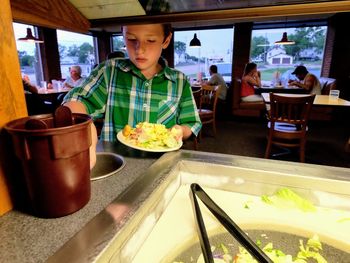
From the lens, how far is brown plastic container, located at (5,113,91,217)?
494 mm


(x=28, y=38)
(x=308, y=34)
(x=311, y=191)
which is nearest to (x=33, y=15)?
(x=311, y=191)

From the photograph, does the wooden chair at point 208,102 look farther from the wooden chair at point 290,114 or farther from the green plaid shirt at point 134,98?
the green plaid shirt at point 134,98

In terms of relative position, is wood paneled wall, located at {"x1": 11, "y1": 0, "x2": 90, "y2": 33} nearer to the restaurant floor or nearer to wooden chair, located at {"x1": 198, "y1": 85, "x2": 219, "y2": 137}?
the restaurant floor

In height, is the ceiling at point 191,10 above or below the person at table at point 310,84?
above

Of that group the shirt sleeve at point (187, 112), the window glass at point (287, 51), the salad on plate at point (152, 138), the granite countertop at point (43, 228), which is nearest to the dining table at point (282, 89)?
the window glass at point (287, 51)

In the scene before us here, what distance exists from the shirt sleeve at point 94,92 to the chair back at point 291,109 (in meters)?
2.42

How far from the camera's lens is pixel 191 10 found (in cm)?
76

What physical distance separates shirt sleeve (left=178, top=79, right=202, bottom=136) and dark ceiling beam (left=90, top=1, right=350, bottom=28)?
24.8 inches

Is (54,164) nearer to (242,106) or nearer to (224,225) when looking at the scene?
(224,225)

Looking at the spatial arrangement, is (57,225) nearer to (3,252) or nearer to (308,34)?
(3,252)

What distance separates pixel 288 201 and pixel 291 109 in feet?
8.71

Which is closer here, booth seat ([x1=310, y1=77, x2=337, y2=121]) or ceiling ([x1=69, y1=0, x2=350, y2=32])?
ceiling ([x1=69, y1=0, x2=350, y2=32])

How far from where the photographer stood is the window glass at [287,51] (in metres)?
7.12

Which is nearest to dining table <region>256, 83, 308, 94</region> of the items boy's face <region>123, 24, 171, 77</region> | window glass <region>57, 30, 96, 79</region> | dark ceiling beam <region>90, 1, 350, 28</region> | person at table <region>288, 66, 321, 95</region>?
person at table <region>288, 66, 321, 95</region>
